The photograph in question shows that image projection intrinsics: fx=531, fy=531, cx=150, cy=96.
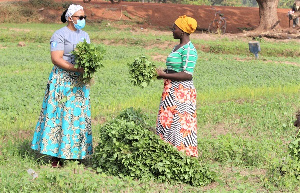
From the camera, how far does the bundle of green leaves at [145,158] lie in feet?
20.0

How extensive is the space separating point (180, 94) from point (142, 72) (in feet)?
1.67

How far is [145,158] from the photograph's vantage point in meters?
6.12

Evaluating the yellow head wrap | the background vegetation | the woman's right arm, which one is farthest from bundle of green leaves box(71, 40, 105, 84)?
the yellow head wrap

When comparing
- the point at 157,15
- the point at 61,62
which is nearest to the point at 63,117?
the point at 61,62

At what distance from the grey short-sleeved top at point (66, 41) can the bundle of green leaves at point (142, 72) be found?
0.85 meters

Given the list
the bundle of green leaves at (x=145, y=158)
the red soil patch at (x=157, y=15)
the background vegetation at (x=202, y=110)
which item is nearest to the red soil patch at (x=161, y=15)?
the red soil patch at (x=157, y=15)

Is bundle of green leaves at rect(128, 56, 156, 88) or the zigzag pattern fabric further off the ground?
bundle of green leaves at rect(128, 56, 156, 88)

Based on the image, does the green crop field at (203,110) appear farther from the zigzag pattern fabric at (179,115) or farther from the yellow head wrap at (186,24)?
the yellow head wrap at (186,24)

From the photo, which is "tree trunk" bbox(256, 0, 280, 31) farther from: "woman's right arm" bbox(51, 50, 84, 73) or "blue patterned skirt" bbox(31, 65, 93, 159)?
"woman's right arm" bbox(51, 50, 84, 73)

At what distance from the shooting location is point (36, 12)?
3083 cm

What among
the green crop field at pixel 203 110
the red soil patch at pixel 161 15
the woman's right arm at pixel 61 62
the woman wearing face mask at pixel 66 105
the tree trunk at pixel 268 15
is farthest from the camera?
the red soil patch at pixel 161 15

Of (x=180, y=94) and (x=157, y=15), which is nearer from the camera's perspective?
(x=180, y=94)

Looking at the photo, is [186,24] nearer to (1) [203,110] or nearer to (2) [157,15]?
(1) [203,110]

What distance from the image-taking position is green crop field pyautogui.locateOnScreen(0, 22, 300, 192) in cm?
606
